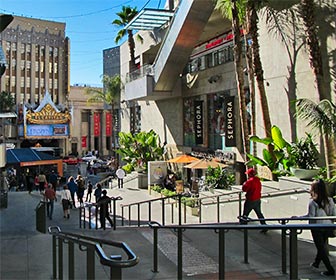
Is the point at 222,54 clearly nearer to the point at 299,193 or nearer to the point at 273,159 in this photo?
the point at 273,159

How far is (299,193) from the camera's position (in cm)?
916

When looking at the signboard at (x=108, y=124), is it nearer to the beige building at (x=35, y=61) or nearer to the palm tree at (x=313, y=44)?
the beige building at (x=35, y=61)

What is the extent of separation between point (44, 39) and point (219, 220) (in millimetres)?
52882

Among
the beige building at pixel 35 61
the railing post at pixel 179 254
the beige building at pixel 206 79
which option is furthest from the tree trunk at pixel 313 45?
the beige building at pixel 35 61

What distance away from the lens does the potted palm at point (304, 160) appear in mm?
10324

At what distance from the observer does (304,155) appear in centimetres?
1113

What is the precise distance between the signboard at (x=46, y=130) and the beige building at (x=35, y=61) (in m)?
6.04

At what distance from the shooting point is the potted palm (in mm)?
10324

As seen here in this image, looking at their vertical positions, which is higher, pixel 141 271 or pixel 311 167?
pixel 311 167

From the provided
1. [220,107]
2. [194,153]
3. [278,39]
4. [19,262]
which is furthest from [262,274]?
[194,153]

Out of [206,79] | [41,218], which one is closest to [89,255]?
[41,218]

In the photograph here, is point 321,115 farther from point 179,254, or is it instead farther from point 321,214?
point 179,254

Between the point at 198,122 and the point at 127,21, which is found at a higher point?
the point at 127,21

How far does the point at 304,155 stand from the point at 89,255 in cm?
863
